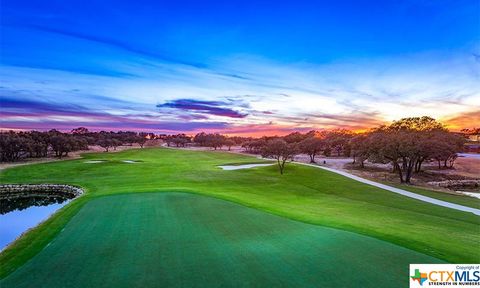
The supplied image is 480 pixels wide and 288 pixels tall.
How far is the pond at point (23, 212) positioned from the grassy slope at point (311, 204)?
3.31 metres

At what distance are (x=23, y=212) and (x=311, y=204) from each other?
27125mm

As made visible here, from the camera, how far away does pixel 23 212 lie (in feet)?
94.9

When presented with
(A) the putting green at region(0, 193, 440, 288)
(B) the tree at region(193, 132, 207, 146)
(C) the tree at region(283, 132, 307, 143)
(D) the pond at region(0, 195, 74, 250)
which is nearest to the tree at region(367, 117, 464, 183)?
(A) the putting green at region(0, 193, 440, 288)

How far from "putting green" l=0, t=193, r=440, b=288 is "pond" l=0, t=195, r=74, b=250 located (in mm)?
8500

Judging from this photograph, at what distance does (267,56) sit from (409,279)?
31551 mm

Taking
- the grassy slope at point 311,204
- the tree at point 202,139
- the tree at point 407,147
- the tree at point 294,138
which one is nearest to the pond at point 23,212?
the grassy slope at point 311,204

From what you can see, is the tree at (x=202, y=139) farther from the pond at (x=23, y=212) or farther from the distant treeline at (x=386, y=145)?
the pond at (x=23, y=212)

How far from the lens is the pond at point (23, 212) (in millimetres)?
21550

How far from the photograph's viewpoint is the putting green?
881cm

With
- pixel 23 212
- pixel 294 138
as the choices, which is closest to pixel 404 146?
pixel 23 212

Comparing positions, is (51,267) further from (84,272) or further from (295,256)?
(295,256)

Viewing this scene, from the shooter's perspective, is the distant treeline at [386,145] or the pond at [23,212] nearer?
the pond at [23,212]

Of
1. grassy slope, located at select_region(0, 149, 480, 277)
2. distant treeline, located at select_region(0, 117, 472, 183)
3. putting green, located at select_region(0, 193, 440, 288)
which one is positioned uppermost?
distant treeline, located at select_region(0, 117, 472, 183)

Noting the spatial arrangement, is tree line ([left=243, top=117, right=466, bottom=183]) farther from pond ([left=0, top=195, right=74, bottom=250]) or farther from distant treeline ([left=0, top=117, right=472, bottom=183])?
pond ([left=0, top=195, right=74, bottom=250])
